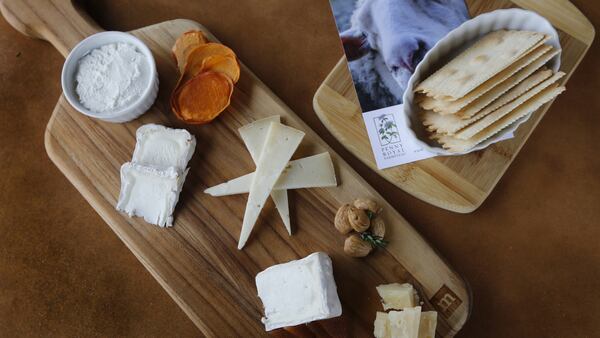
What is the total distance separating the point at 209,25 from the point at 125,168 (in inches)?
17.4

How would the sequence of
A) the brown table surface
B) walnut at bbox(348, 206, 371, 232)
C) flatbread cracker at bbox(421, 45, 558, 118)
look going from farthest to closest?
1. the brown table surface
2. walnut at bbox(348, 206, 371, 232)
3. flatbread cracker at bbox(421, 45, 558, 118)

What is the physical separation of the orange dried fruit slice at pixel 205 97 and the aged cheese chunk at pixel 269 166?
134 millimetres

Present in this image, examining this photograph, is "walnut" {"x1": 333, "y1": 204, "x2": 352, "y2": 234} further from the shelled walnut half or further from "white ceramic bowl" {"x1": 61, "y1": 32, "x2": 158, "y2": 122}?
"white ceramic bowl" {"x1": 61, "y1": 32, "x2": 158, "y2": 122}

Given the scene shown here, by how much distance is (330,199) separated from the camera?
1.09 meters

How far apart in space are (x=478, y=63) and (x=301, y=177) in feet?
1.41

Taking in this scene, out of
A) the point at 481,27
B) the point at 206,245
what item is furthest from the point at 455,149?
the point at 206,245

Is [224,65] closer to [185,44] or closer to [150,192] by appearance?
[185,44]

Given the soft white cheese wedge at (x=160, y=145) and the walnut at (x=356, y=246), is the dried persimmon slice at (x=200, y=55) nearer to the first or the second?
the soft white cheese wedge at (x=160, y=145)

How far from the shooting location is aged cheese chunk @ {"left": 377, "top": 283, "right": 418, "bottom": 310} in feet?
3.27

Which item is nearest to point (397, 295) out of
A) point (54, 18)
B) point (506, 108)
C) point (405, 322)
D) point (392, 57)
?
point (405, 322)

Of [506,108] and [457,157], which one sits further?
[457,157]

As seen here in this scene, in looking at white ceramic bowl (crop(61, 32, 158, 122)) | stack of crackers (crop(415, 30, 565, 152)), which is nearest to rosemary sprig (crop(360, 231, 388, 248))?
stack of crackers (crop(415, 30, 565, 152))

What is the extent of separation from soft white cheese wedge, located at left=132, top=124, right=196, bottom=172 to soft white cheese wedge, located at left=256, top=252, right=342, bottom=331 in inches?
12.5

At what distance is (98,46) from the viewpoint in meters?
1.09
